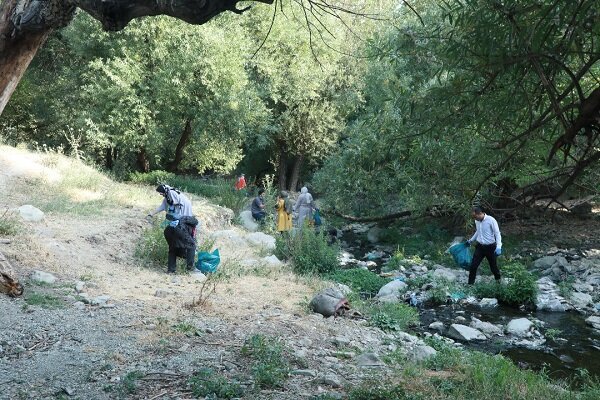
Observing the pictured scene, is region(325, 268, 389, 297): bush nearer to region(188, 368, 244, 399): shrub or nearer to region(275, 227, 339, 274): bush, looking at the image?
region(275, 227, 339, 274): bush

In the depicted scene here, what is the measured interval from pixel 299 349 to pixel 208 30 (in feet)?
54.6

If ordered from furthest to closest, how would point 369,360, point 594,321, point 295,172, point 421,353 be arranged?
point 295,172 → point 594,321 → point 421,353 → point 369,360

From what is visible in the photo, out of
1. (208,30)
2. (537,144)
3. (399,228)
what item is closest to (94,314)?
(537,144)

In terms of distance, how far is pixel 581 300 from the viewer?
Answer: 10.6 metres

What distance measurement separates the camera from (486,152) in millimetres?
4312

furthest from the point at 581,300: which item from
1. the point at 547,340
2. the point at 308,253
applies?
the point at 308,253

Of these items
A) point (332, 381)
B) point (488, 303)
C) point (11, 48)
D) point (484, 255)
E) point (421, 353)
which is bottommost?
point (332, 381)

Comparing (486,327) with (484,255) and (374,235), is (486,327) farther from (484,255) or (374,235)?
(374,235)

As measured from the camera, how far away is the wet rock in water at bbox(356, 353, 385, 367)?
557 centimetres

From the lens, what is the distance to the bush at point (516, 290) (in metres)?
10.2

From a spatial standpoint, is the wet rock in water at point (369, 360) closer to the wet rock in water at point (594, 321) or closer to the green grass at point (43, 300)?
the green grass at point (43, 300)

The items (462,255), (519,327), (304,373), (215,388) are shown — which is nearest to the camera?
(215,388)

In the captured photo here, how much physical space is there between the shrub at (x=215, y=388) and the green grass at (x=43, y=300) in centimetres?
289

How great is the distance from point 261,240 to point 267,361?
9.10 m
